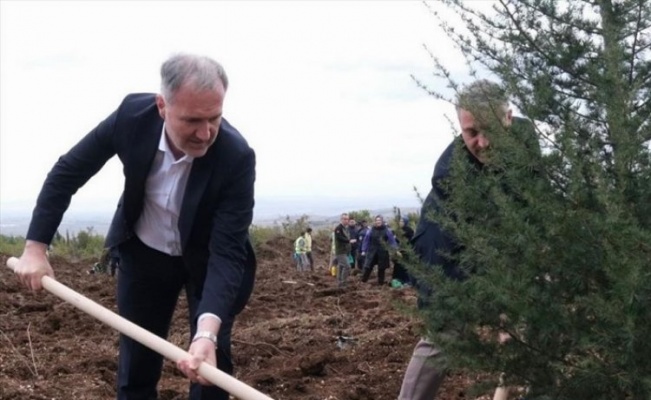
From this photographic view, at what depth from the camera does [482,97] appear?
3.77m

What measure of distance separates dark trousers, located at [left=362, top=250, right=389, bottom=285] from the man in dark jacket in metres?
14.8

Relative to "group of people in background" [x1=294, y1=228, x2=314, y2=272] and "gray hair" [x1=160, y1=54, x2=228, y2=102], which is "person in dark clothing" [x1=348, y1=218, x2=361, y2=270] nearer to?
"group of people in background" [x1=294, y1=228, x2=314, y2=272]

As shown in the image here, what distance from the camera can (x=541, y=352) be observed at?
11.2ft

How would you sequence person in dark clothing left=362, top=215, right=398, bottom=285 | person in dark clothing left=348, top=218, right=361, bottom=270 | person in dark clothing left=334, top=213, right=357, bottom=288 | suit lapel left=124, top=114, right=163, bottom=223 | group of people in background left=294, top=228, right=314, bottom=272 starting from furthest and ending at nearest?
person in dark clothing left=348, top=218, right=361, bottom=270, group of people in background left=294, top=228, right=314, bottom=272, person in dark clothing left=362, top=215, right=398, bottom=285, person in dark clothing left=334, top=213, right=357, bottom=288, suit lapel left=124, top=114, right=163, bottom=223

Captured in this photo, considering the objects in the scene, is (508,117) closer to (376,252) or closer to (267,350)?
(267,350)

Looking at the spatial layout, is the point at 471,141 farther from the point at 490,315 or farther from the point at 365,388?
the point at 365,388

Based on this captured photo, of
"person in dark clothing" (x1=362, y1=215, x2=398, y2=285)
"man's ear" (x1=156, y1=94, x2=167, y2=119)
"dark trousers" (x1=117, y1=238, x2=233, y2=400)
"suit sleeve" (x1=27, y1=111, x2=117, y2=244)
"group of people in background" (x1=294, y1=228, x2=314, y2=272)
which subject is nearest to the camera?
"man's ear" (x1=156, y1=94, x2=167, y2=119)

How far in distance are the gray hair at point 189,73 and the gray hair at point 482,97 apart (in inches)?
32.7

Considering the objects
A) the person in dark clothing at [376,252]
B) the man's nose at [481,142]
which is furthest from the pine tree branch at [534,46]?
the person in dark clothing at [376,252]

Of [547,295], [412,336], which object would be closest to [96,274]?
[412,336]

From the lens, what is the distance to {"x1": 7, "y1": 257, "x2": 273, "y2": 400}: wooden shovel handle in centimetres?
352

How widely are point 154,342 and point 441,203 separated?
1122 mm

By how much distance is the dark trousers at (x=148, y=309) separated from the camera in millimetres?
Result: 4289

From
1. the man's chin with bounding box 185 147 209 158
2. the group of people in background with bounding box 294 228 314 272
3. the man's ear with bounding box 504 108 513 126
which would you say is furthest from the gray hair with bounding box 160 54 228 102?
the group of people in background with bounding box 294 228 314 272
